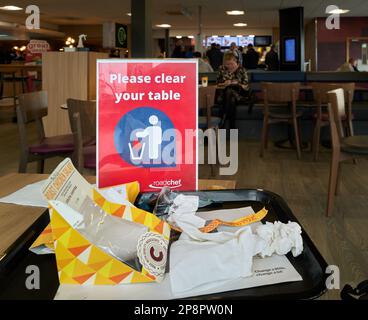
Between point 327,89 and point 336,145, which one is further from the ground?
point 327,89

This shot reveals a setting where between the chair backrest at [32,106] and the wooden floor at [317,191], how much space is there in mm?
1372

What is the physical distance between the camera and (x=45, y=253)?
0.77 m

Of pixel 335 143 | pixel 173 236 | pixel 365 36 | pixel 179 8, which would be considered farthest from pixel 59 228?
pixel 365 36

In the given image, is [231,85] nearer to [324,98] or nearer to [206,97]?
[324,98]

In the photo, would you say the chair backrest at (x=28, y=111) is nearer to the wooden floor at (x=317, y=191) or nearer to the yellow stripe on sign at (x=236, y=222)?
the wooden floor at (x=317, y=191)

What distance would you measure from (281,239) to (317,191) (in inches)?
161

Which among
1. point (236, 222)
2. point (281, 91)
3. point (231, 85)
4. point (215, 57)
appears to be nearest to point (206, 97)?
point (281, 91)

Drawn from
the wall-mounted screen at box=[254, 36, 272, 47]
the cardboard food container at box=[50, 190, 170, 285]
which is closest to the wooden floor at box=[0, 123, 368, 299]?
the cardboard food container at box=[50, 190, 170, 285]

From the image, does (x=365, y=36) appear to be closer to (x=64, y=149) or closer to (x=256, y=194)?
(x=64, y=149)

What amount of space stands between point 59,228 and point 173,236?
206 millimetres

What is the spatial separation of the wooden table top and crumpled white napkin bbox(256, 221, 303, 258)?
406mm

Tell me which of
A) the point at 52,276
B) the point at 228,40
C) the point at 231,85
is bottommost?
the point at 52,276

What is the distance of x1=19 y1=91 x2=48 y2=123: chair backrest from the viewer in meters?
3.55

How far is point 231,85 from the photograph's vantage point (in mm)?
7594
